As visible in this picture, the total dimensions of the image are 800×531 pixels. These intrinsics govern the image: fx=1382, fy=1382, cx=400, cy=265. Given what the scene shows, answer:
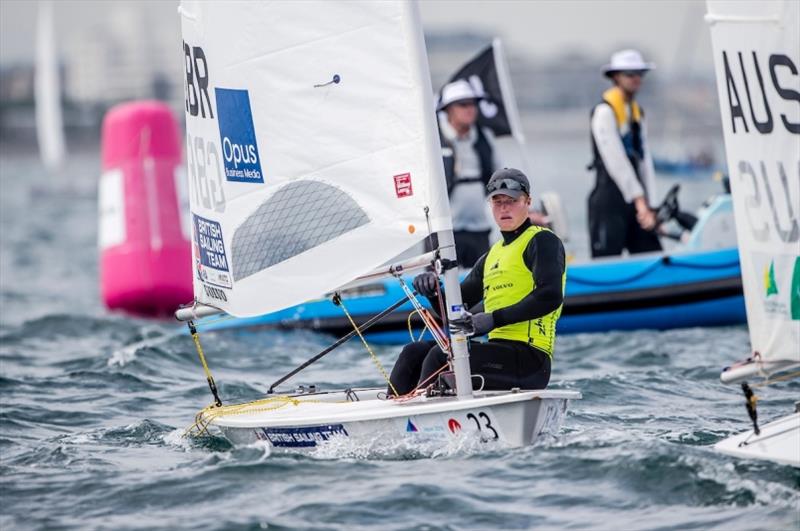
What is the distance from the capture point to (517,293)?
584 centimetres

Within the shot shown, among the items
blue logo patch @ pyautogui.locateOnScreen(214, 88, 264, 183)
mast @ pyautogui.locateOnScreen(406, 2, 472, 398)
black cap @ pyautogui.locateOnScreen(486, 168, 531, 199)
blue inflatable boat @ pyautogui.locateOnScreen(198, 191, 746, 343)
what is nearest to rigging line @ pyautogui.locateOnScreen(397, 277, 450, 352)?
mast @ pyautogui.locateOnScreen(406, 2, 472, 398)

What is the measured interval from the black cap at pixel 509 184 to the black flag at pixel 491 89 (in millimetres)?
5109

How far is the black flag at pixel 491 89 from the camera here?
1098 centimetres

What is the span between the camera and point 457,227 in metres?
9.66

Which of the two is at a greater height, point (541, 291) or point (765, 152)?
point (765, 152)

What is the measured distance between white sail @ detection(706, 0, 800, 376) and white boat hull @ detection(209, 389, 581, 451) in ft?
2.86

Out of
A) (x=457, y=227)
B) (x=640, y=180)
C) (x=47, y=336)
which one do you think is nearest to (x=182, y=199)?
(x=47, y=336)

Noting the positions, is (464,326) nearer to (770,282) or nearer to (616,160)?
(770,282)

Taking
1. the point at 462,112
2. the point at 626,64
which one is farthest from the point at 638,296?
the point at 462,112

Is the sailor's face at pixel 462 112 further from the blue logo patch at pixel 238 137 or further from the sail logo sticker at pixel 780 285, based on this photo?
the sail logo sticker at pixel 780 285

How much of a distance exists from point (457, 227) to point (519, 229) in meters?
3.73

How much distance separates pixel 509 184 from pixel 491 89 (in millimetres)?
5360

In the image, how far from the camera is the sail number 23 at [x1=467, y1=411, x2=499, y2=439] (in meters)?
5.46

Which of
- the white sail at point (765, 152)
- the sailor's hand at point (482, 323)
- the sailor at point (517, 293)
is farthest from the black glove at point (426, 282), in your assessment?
the white sail at point (765, 152)
